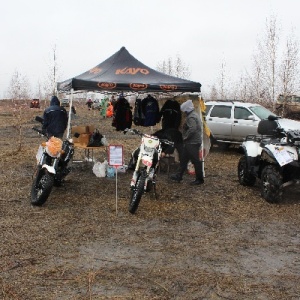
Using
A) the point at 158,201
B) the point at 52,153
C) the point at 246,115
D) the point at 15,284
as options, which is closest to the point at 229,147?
the point at 246,115

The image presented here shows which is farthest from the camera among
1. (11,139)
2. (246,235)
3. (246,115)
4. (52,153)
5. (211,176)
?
(11,139)

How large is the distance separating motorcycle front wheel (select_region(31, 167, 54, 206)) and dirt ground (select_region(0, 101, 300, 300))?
205 mm

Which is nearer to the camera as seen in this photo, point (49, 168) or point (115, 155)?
point (49, 168)

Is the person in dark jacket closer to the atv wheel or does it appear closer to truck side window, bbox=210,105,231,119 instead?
the atv wheel

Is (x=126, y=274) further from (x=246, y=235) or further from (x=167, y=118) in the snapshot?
(x=167, y=118)

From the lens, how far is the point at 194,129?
884 centimetres

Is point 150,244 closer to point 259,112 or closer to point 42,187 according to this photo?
point 42,187

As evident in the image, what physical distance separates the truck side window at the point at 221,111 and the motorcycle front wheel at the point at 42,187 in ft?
27.1

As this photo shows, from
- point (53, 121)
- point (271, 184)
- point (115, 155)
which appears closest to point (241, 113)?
point (271, 184)

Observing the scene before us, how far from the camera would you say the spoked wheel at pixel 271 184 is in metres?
7.25

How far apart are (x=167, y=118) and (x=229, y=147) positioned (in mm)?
4787

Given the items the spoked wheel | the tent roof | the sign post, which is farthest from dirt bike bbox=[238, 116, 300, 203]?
the sign post

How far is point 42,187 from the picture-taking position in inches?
274

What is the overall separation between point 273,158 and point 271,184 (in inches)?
18.1
